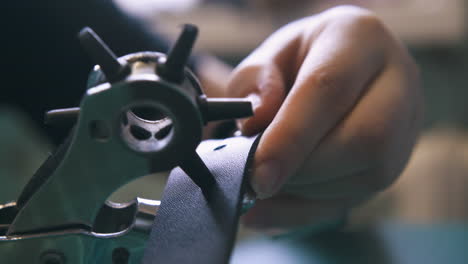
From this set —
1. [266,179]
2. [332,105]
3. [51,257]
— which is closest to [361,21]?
[332,105]

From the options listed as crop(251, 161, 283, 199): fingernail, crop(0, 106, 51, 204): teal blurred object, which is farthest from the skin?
crop(0, 106, 51, 204): teal blurred object

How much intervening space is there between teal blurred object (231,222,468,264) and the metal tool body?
0.38 m

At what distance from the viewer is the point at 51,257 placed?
30 cm

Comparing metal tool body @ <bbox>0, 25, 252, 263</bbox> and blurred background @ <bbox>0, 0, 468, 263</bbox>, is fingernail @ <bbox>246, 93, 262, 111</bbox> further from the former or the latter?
blurred background @ <bbox>0, 0, 468, 263</bbox>

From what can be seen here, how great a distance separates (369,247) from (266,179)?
424 mm

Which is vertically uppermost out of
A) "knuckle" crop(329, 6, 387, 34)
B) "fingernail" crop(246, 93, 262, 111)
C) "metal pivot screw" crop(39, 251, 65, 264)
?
"knuckle" crop(329, 6, 387, 34)

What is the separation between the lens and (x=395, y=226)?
0.79 meters

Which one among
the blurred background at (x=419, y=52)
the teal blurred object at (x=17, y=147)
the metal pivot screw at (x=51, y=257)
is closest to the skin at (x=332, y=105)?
the metal pivot screw at (x=51, y=257)

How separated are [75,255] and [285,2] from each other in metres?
1.57

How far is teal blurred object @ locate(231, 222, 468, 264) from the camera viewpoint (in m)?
0.64

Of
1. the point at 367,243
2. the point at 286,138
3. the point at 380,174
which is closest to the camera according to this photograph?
the point at 286,138

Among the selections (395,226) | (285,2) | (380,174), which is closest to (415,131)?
(380,174)

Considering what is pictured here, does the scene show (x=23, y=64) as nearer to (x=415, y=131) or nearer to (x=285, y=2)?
(x=415, y=131)

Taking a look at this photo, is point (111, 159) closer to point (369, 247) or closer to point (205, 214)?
point (205, 214)
